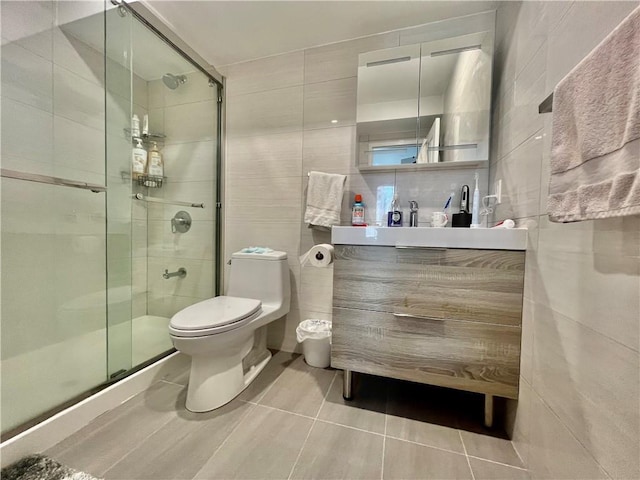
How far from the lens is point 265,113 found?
5.51 feet

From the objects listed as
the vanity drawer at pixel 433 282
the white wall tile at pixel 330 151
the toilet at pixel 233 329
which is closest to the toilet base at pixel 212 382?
the toilet at pixel 233 329

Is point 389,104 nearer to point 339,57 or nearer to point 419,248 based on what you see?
point 339,57

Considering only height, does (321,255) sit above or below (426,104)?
below

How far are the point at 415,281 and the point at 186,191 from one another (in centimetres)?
158

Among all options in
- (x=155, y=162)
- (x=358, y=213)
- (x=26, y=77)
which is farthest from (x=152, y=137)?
(x=358, y=213)

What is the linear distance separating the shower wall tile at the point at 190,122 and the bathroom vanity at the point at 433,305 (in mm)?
1324

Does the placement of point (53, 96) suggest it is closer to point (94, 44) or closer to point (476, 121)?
point (94, 44)

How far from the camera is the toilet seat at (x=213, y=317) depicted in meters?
1.03

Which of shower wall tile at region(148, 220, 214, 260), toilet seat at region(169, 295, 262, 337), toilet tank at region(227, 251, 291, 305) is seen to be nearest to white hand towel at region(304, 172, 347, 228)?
toilet tank at region(227, 251, 291, 305)

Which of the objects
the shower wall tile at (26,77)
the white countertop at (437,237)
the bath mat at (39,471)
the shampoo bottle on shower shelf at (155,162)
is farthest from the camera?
the shampoo bottle on shower shelf at (155,162)

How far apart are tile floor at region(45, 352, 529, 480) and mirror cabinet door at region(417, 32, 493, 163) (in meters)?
1.22

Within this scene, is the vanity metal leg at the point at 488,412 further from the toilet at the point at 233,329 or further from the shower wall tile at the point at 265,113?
the shower wall tile at the point at 265,113

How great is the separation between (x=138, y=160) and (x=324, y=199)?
3.64 feet

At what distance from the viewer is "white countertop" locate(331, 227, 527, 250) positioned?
90 cm
